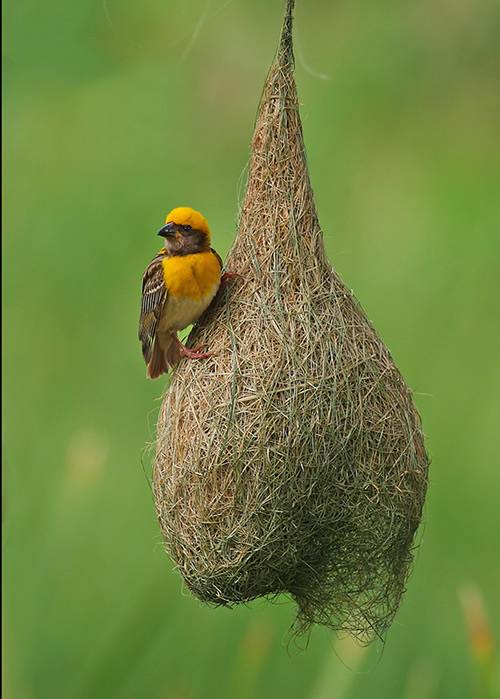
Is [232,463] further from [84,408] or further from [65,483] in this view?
[84,408]

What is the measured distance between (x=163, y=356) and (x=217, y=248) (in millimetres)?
2477

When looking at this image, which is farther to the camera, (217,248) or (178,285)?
(217,248)

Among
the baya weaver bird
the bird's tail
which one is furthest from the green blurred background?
the baya weaver bird

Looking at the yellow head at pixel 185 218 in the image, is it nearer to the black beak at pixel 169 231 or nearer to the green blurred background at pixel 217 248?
the black beak at pixel 169 231

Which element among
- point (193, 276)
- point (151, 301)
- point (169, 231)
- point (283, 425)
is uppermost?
point (169, 231)

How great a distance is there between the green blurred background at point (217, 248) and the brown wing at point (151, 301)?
6.96 ft

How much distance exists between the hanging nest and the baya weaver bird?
74 millimetres

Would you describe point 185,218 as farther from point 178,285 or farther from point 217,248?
point 217,248

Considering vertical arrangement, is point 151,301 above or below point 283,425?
above

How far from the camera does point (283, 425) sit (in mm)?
2715

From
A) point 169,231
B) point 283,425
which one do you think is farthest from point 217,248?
point 283,425

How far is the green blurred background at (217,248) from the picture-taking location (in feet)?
17.6

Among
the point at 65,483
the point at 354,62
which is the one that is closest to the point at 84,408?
the point at 65,483

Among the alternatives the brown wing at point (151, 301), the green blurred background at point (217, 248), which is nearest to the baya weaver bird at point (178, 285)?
the brown wing at point (151, 301)
